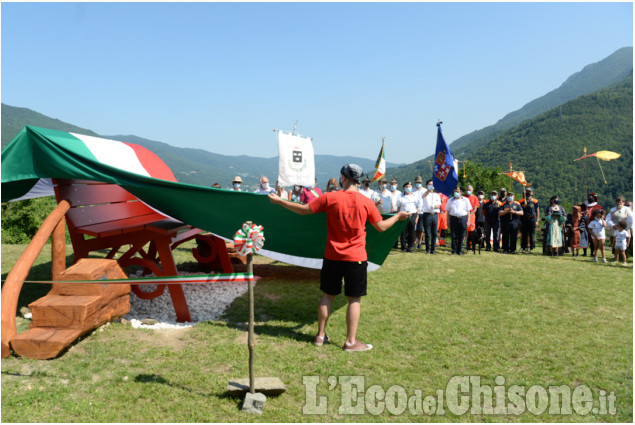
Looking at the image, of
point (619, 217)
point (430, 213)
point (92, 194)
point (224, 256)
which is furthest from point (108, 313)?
point (619, 217)

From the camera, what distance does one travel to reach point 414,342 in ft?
15.1

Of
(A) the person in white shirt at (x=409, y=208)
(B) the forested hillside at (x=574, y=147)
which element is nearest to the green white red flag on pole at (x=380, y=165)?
(A) the person in white shirt at (x=409, y=208)

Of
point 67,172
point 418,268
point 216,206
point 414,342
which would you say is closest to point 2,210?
point 67,172

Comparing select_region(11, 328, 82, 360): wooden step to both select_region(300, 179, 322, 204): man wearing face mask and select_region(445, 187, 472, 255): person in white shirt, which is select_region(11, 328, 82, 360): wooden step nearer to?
select_region(300, 179, 322, 204): man wearing face mask

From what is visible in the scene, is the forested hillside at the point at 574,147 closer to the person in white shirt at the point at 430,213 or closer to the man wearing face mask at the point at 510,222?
the man wearing face mask at the point at 510,222

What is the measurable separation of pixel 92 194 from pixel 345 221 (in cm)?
389

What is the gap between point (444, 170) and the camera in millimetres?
9367

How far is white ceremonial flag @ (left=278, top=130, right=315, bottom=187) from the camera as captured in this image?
9719 mm

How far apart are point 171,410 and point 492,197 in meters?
10.5

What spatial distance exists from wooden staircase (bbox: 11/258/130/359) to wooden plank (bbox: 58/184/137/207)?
1.01 meters

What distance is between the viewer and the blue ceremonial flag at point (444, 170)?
930cm

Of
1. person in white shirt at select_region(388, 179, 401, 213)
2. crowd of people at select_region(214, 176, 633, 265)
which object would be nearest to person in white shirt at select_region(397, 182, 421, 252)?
crowd of people at select_region(214, 176, 633, 265)

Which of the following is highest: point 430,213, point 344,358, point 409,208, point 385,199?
point 385,199

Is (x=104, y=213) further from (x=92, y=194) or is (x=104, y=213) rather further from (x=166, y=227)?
(x=166, y=227)
